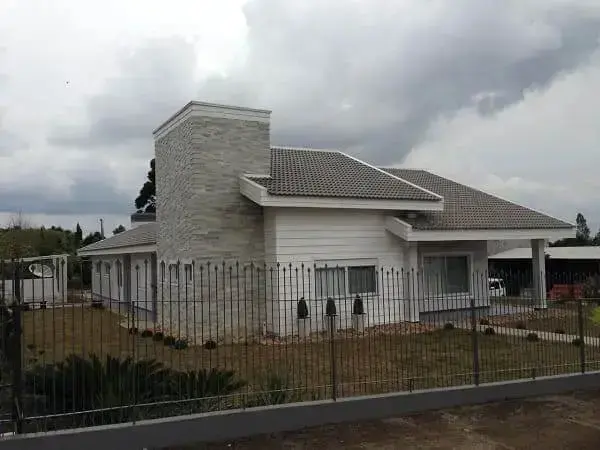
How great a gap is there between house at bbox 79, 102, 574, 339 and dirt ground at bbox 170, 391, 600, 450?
21.8 ft

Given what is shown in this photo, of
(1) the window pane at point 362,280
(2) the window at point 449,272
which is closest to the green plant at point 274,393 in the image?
(1) the window pane at point 362,280

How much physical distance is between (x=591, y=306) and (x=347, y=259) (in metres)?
8.36

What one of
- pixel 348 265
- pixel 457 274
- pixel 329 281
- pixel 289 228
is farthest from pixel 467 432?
pixel 457 274

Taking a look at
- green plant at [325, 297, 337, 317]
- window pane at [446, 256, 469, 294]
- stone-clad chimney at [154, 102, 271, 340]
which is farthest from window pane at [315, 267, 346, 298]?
green plant at [325, 297, 337, 317]

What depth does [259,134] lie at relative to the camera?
677 inches

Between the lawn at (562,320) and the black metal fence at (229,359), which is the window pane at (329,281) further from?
the lawn at (562,320)

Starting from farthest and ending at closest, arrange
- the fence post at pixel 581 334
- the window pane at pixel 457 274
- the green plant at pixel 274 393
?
the window pane at pixel 457 274, the fence post at pixel 581 334, the green plant at pixel 274 393

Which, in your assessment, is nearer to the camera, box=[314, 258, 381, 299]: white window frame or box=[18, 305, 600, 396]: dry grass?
box=[18, 305, 600, 396]: dry grass

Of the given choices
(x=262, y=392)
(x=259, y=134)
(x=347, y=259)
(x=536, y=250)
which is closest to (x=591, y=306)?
(x=262, y=392)

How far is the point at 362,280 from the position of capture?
57.0 ft

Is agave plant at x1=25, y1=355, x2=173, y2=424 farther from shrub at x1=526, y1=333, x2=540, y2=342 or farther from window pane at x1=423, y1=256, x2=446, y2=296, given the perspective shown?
window pane at x1=423, y1=256, x2=446, y2=296

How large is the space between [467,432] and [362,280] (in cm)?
1042

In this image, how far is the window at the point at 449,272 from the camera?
1902 centimetres

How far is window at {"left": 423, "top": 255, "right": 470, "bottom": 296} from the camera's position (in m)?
19.0
